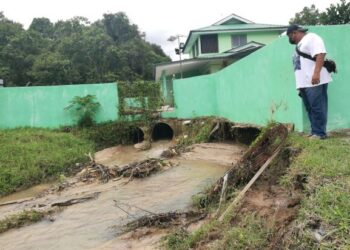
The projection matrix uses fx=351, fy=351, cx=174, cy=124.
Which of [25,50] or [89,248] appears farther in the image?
[25,50]

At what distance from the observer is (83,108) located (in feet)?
43.7

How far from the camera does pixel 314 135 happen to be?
4703 mm

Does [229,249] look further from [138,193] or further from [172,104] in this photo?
[172,104]

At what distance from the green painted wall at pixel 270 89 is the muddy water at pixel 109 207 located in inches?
59.1

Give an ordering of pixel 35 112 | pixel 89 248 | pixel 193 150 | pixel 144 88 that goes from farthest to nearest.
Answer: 1. pixel 144 88
2. pixel 35 112
3. pixel 193 150
4. pixel 89 248

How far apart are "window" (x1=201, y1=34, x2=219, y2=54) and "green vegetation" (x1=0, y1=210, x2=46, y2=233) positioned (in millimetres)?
19536

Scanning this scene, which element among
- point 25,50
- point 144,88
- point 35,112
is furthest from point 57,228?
point 25,50

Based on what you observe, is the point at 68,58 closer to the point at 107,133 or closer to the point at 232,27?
the point at 232,27

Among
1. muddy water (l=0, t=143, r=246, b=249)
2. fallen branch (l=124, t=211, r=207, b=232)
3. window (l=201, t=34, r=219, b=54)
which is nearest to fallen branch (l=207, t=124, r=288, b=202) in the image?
fallen branch (l=124, t=211, r=207, b=232)

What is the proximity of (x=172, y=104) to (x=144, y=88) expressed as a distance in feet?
4.85

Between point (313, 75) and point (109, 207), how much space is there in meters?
3.67

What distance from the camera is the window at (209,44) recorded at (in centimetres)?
2373

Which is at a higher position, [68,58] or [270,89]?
[68,58]

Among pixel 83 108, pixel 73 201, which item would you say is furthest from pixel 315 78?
pixel 83 108
